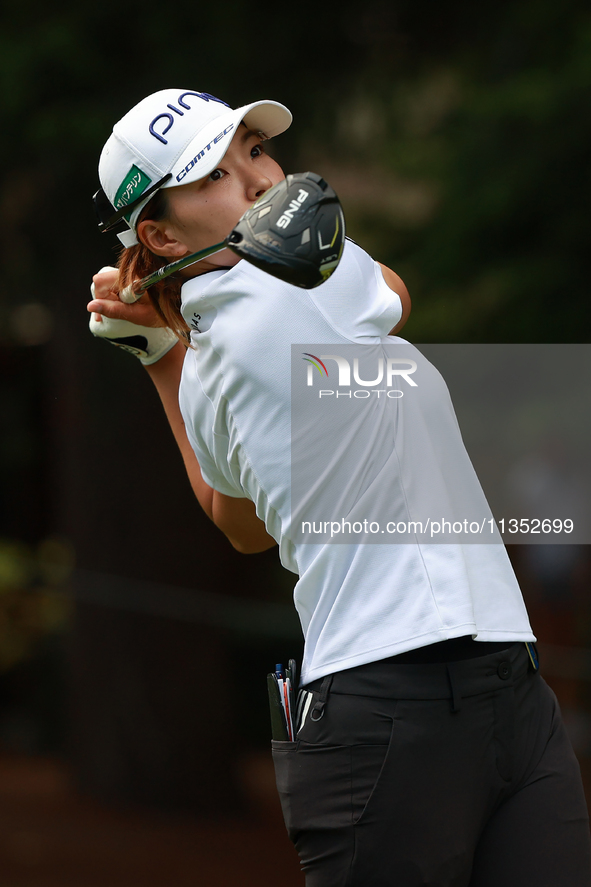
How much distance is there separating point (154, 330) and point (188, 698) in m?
3.59

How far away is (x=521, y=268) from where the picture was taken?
4738 mm

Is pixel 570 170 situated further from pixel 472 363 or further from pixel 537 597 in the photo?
pixel 537 597

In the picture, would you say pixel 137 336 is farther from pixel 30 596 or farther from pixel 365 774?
pixel 30 596

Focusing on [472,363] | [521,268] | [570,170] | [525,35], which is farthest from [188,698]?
[525,35]

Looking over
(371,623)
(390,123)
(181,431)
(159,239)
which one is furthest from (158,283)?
(390,123)

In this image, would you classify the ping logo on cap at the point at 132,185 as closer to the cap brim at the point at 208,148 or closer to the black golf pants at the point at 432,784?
the cap brim at the point at 208,148

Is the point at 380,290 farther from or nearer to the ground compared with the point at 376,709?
farther from the ground

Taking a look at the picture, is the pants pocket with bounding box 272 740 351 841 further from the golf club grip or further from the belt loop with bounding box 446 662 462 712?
the golf club grip

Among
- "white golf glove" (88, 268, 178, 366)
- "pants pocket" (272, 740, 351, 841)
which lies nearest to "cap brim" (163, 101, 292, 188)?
"white golf glove" (88, 268, 178, 366)

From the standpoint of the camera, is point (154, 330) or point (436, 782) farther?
point (154, 330)

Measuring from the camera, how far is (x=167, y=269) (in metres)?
1.44

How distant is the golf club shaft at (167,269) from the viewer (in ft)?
4.58

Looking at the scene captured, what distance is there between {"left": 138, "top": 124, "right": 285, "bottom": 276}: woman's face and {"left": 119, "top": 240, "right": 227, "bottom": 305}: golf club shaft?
3cm

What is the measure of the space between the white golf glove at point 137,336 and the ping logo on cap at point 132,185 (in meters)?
0.30
